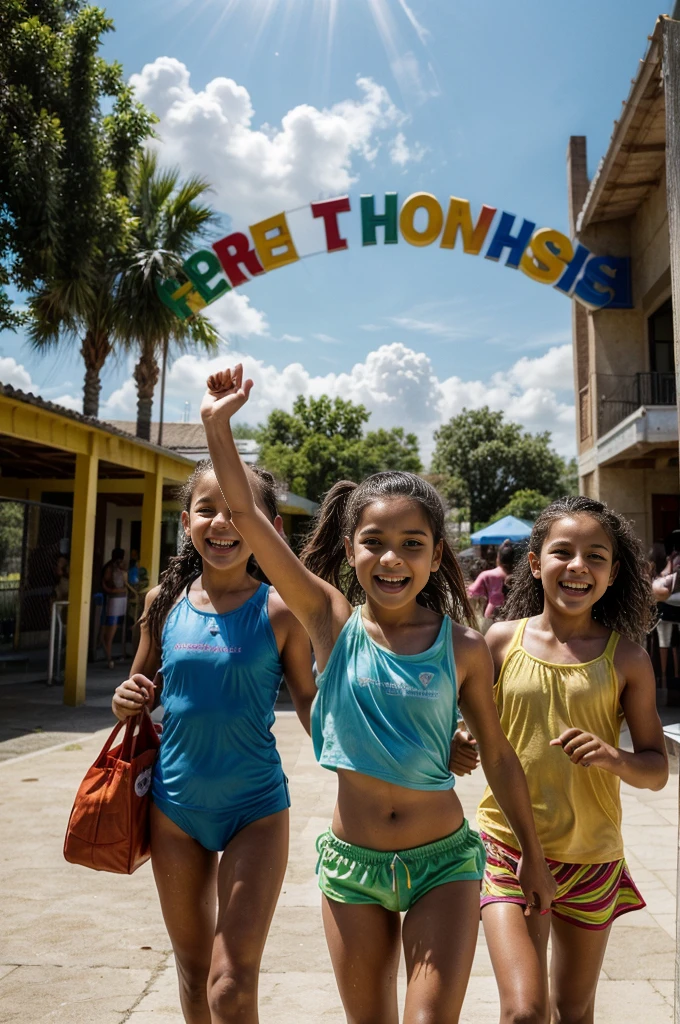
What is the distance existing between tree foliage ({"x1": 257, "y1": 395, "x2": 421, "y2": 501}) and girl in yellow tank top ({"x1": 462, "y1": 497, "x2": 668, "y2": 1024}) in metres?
34.2

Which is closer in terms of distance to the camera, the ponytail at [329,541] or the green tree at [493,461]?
the ponytail at [329,541]

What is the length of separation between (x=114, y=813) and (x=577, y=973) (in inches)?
53.7

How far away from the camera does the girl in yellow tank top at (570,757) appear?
2256 millimetres

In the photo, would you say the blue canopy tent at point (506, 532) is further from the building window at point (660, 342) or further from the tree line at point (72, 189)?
the tree line at point (72, 189)

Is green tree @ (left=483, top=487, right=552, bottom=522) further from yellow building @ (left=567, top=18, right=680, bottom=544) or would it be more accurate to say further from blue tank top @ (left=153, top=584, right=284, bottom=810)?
blue tank top @ (left=153, top=584, right=284, bottom=810)

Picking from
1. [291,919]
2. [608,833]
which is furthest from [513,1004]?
[291,919]

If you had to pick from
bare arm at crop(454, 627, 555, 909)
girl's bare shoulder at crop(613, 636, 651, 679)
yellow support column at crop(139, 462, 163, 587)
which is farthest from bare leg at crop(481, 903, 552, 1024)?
yellow support column at crop(139, 462, 163, 587)

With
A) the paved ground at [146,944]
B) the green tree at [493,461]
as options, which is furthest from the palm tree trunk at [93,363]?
the green tree at [493,461]

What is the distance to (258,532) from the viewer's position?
2.27m

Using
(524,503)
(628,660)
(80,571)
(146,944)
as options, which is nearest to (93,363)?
(80,571)

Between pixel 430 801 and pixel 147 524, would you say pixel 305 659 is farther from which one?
pixel 147 524

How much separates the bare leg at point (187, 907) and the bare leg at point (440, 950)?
743 millimetres

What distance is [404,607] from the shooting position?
93.2 inches

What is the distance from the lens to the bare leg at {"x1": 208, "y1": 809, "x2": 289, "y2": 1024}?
2.17 m
